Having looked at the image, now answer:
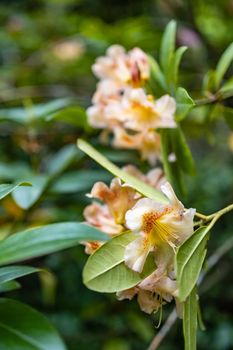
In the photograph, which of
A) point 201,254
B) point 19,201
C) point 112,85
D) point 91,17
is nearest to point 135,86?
point 112,85

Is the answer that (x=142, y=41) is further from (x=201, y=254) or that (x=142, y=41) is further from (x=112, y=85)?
(x=201, y=254)

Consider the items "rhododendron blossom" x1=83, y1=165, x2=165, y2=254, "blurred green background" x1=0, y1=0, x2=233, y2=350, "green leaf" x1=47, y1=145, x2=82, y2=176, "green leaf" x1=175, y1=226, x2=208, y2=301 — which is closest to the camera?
"green leaf" x1=175, y1=226, x2=208, y2=301

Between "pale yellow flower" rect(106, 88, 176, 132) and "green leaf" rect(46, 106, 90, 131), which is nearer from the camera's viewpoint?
"pale yellow flower" rect(106, 88, 176, 132)

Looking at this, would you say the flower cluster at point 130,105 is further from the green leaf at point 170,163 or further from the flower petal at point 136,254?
the flower petal at point 136,254

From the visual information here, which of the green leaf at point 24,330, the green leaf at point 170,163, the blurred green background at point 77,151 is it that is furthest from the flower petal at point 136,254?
the blurred green background at point 77,151

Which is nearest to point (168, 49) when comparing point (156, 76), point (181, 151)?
point (156, 76)

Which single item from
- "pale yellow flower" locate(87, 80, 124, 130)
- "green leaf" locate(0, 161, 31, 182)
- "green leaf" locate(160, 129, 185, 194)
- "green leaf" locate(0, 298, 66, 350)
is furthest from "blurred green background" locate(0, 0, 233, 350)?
"green leaf" locate(0, 298, 66, 350)

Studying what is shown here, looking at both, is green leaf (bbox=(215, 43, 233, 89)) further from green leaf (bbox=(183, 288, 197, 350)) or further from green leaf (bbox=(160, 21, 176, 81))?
green leaf (bbox=(183, 288, 197, 350))

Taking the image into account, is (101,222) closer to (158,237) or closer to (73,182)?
(158,237)
